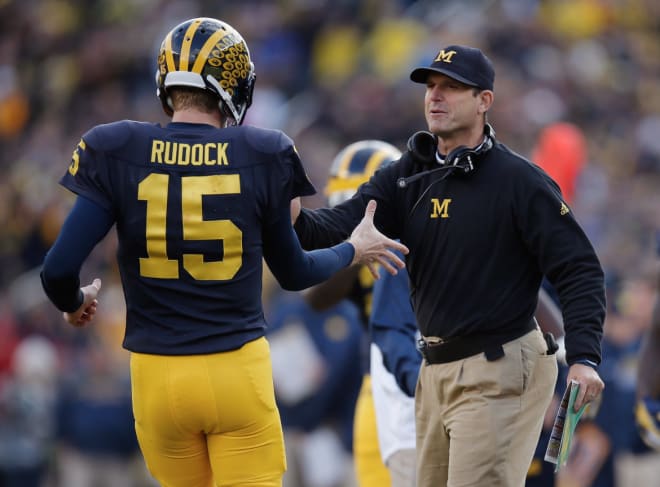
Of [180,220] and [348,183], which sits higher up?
[348,183]

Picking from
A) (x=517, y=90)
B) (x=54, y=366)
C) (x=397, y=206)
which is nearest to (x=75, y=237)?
(x=397, y=206)

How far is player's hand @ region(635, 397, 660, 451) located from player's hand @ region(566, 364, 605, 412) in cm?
214

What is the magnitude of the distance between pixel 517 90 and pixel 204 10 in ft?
14.9

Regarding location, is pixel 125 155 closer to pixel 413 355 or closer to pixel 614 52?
pixel 413 355

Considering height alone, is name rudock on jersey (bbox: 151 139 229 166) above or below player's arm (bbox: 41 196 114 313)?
above

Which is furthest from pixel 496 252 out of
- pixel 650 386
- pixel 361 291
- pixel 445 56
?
pixel 650 386

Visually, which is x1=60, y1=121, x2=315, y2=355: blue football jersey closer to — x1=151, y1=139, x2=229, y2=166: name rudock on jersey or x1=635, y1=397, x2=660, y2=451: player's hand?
x1=151, y1=139, x2=229, y2=166: name rudock on jersey

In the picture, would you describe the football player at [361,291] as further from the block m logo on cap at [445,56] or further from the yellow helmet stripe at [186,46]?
the yellow helmet stripe at [186,46]

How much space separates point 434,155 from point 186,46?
132 cm

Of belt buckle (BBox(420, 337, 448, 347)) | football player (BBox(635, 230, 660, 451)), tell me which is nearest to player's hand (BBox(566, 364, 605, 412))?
belt buckle (BBox(420, 337, 448, 347))

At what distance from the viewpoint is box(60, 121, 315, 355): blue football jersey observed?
4617 mm

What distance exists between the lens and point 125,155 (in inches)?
183

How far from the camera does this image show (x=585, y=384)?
5062mm

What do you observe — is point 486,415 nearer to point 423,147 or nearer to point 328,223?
point 328,223
